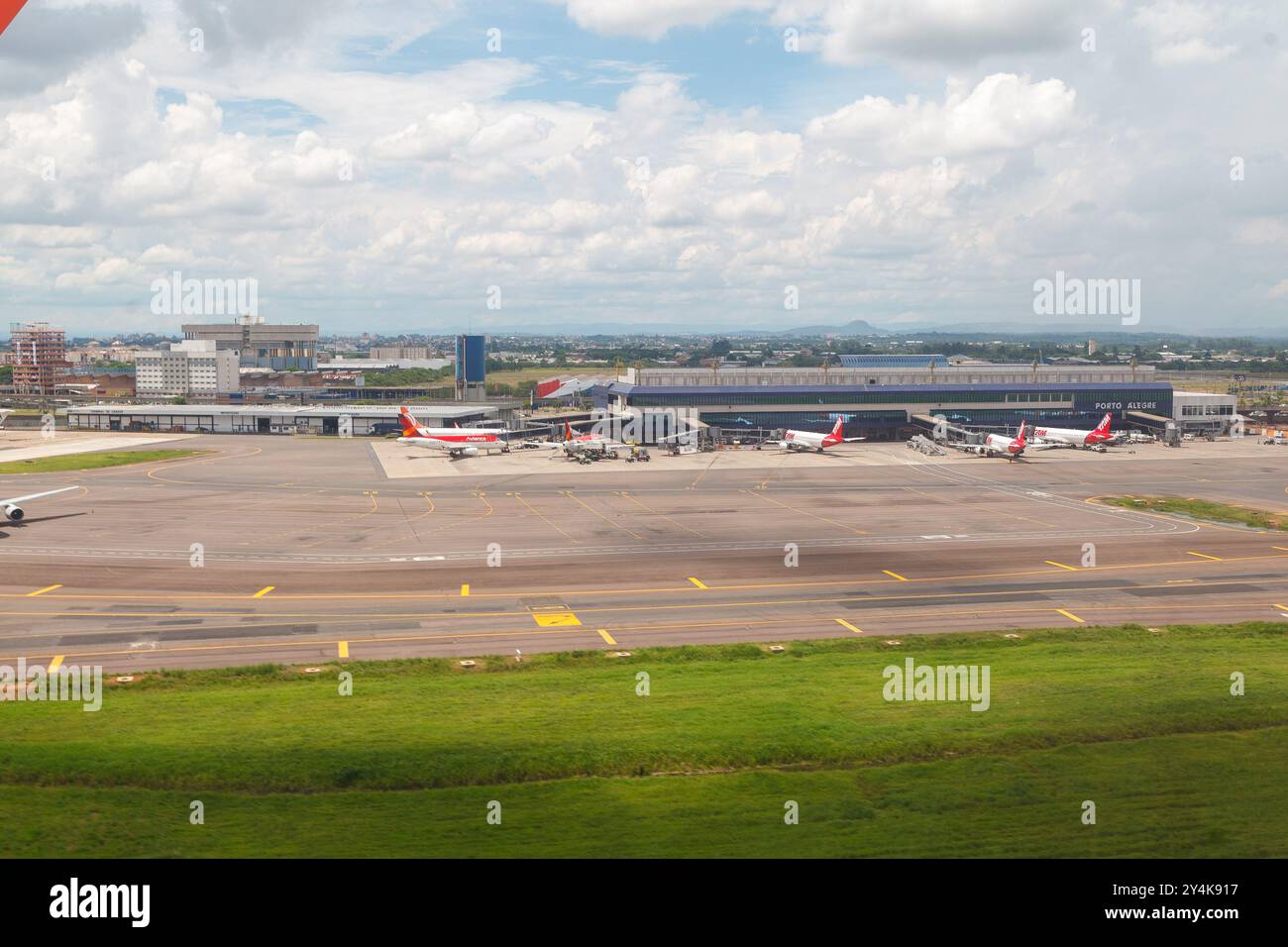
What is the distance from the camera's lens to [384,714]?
1304 inches

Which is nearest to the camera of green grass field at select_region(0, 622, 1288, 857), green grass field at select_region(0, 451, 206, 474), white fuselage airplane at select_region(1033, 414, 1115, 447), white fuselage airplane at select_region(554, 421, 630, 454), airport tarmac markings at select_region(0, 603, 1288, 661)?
green grass field at select_region(0, 622, 1288, 857)

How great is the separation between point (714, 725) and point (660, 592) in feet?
79.1

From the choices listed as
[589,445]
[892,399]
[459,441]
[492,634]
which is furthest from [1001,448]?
[492,634]

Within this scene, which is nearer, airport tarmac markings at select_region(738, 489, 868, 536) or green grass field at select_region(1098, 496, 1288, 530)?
airport tarmac markings at select_region(738, 489, 868, 536)

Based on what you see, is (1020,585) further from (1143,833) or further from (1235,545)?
(1143,833)

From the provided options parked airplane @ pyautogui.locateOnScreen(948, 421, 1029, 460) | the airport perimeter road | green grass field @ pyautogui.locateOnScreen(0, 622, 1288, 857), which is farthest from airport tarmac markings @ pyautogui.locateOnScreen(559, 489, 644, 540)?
parked airplane @ pyautogui.locateOnScreen(948, 421, 1029, 460)

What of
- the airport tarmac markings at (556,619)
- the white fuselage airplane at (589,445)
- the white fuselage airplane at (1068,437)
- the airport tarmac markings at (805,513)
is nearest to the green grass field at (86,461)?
the white fuselage airplane at (589,445)

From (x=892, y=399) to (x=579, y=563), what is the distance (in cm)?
10849

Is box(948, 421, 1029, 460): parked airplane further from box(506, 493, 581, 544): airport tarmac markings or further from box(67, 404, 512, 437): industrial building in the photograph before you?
box(67, 404, 512, 437): industrial building

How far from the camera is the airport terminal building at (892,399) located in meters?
157

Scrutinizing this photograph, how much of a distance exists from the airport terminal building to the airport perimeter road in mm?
46506

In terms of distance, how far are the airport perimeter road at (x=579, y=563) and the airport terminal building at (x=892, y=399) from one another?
46506 mm

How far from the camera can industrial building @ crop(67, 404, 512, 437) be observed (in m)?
170
